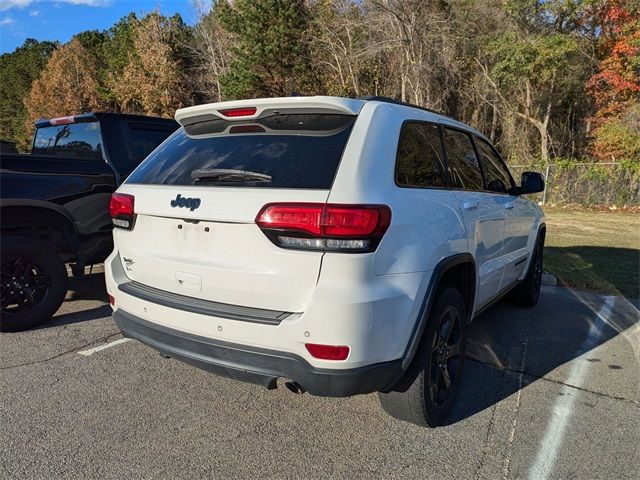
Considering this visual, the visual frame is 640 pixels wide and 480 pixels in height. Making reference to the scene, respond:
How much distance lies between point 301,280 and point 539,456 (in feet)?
5.55

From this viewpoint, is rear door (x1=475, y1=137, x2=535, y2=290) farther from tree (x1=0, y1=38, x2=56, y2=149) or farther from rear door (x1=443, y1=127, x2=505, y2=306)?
tree (x1=0, y1=38, x2=56, y2=149)

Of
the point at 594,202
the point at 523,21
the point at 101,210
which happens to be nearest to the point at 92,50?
the point at 523,21

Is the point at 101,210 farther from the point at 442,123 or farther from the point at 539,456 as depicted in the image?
the point at 539,456

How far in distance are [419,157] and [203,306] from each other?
1.50m

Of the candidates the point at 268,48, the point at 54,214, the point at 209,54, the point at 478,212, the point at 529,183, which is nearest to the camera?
the point at 478,212

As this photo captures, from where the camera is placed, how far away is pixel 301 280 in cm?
226

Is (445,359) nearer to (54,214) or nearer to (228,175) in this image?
(228,175)

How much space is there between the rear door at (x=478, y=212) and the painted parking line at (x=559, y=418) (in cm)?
83

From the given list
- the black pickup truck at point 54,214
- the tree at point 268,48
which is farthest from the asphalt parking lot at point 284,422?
the tree at point 268,48

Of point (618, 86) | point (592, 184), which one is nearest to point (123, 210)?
point (592, 184)

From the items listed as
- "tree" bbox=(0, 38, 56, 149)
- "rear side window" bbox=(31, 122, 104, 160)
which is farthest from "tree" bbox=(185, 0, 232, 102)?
"tree" bbox=(0, 38, 56, 149)

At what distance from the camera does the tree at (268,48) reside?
26156 mm

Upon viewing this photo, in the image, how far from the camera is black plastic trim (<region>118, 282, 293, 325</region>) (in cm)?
234

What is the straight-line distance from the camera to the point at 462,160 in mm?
3650
